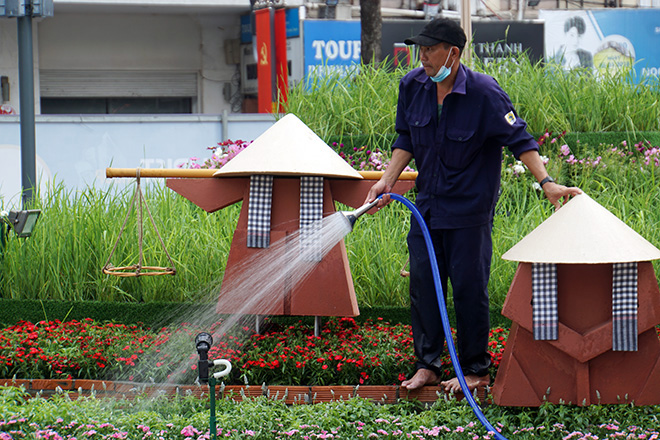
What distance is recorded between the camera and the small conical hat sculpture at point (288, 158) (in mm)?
5074

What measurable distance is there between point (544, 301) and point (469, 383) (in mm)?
683

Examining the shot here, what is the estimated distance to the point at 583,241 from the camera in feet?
13.4

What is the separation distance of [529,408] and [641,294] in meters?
0.76

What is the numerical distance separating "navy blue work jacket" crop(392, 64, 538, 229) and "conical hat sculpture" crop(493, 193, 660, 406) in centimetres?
39

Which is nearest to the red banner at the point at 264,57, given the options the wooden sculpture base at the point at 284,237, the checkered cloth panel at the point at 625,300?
the wooden sculpture base at the point at 284,237

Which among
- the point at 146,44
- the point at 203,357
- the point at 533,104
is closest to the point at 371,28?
the point at 533,104

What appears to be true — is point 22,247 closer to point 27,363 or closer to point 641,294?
point 27,363

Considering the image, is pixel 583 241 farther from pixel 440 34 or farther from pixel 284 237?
pixel 284 237

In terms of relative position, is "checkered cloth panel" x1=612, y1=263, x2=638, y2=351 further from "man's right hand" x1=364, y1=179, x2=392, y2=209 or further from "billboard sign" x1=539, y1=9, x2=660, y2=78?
"billboard sign" x1=539, y1=9, x2=660, y2=78

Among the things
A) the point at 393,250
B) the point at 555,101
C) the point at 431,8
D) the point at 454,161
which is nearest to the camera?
the point at 454,161

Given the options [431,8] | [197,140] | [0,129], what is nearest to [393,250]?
[197,140]

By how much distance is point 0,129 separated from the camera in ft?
32.6

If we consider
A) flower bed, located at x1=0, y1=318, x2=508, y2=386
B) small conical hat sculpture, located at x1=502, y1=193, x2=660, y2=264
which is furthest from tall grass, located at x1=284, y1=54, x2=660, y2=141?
small conical hat sculpture, located at x1=502, y1=193, x2=660, y2=264

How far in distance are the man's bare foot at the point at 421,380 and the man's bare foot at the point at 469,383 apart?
0.06m
